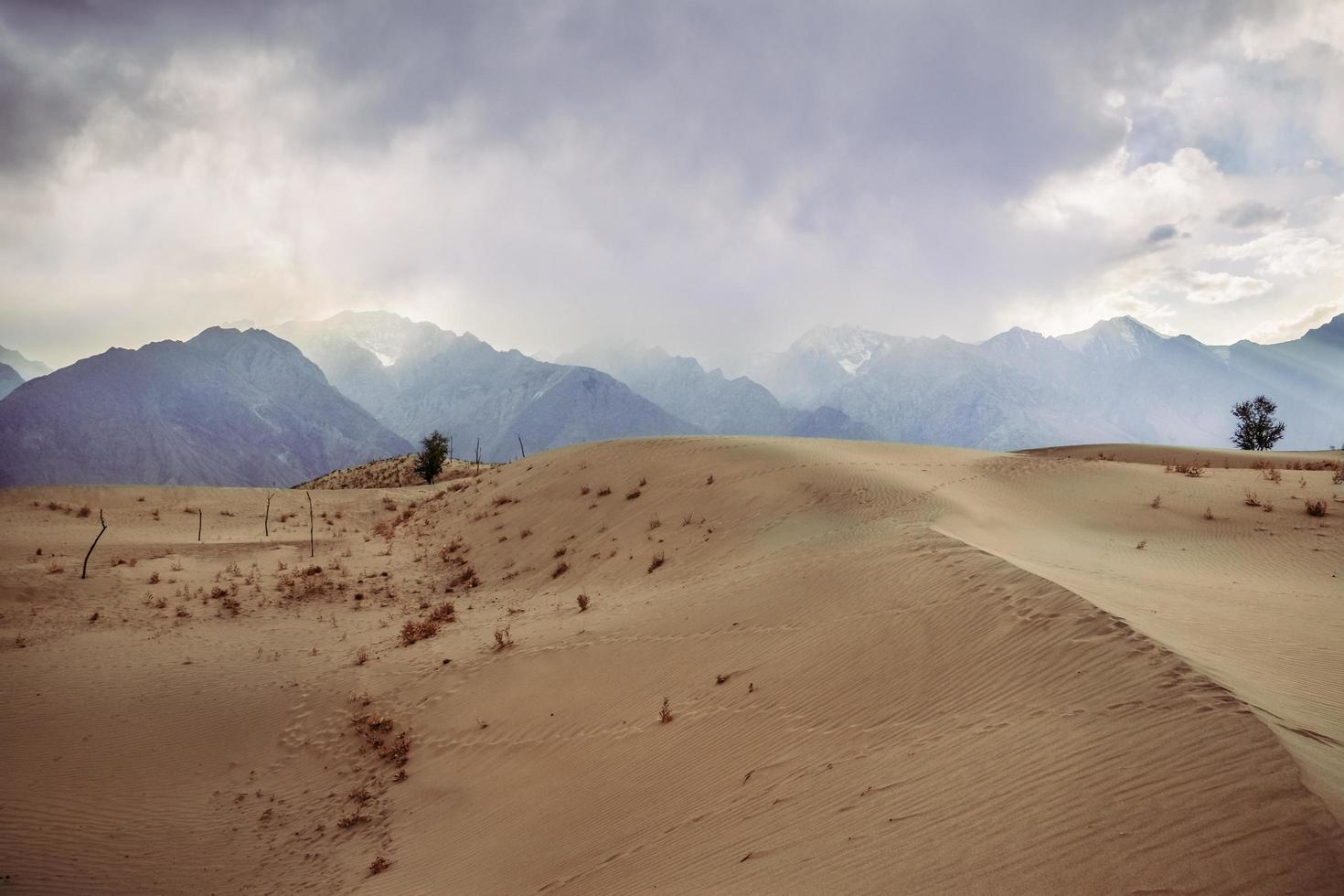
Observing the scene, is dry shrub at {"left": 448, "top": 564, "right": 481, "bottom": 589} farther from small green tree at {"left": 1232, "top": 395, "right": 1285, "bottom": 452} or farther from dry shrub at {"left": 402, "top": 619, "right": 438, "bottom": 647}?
small green tree at {"left": 1232, "top": 395, "right": 1285, "bottom": 452}

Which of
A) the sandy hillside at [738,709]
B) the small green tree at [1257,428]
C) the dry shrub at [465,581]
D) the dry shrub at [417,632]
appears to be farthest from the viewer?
the small green tree at [1257,428]

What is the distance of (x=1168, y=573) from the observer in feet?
32.0

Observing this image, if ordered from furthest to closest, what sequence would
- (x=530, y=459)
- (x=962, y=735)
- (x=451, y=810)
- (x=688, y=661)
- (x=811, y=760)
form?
(x=530, y=459) → (x=688, y=661) → (x=451, y=810) → (x=811, y=760) → (x=962, y=735)

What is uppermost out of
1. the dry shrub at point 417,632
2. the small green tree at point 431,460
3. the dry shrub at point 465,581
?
the small green tree at point 431,460

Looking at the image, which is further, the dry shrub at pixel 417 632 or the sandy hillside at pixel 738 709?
the dry shrub at pixel 417 632

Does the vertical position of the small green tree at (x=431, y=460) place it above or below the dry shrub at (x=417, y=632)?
above

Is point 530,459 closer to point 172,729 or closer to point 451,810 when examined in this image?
point 172,729

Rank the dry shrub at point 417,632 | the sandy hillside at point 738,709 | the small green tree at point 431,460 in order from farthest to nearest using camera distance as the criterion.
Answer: the small green tree at point 431,460
the dry shrub at point 417,632
the sandy hillside at point 738,709

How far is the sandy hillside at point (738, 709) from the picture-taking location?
12.7 feet

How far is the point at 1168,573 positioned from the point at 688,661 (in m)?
8.11

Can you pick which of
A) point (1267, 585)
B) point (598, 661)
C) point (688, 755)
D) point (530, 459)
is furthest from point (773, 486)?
point (530, 459)

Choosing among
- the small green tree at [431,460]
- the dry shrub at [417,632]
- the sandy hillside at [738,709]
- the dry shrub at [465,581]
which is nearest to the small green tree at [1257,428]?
the sandy hillside at [738,709]

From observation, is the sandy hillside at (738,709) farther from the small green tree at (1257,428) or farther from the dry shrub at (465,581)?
the small green tree at (1257,428)

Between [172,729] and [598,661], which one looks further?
[598,661]
